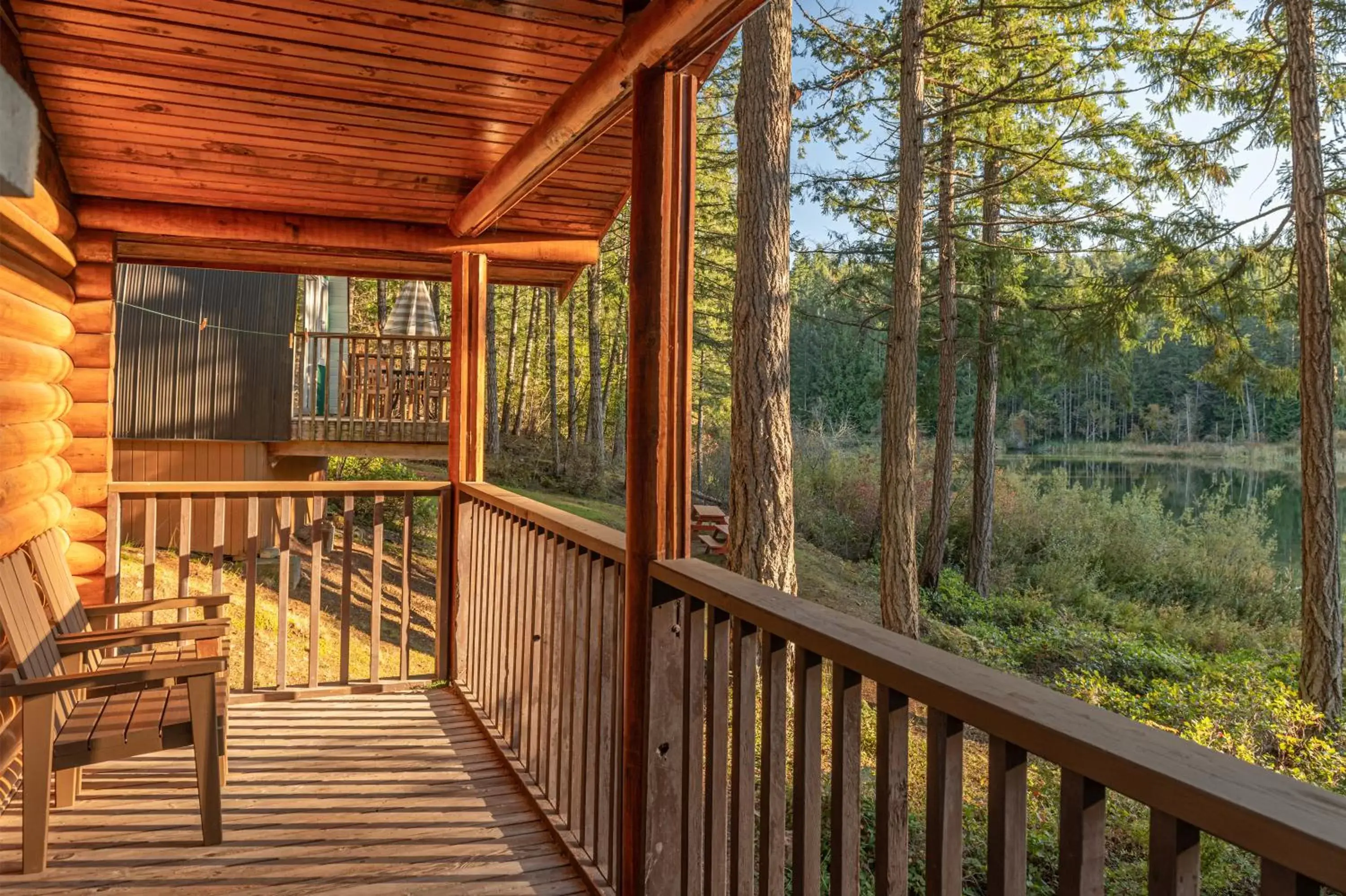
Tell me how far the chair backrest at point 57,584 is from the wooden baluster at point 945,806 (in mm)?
3187

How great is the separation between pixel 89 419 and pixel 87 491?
344mm

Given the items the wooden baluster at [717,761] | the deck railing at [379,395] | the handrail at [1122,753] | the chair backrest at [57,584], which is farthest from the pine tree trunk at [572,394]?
the handrail at [1122,753]

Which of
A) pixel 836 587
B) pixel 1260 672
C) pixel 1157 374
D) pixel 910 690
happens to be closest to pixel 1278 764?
pixel 1260 672

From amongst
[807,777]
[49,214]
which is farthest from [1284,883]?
[49,214]

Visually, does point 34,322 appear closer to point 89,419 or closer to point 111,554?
point 89,419

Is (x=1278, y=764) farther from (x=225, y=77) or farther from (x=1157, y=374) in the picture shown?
(x=1157, y=374)

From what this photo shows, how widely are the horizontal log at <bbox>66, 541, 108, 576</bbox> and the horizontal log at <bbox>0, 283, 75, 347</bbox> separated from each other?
94 centimetres

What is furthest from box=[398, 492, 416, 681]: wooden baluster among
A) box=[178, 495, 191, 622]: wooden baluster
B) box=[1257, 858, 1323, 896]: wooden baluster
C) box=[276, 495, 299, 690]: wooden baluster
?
box=[1257, 858, 1323, 896]: wooden baluster

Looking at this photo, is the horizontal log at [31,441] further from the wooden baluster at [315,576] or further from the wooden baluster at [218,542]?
the wooden baluster at [315,576]

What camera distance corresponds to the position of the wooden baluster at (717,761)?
1.97 meters

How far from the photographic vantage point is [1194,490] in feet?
80.9

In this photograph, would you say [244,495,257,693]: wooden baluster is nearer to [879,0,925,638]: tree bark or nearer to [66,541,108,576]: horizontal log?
[66,541,108,576]: horizontal log

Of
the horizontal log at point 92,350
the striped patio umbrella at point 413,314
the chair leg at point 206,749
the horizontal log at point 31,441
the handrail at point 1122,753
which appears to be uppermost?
the striped patio umbrella at point 413,314

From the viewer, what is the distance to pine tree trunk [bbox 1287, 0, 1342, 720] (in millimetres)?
7781
